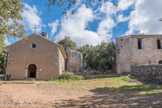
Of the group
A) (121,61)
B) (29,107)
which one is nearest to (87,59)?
(121,61)

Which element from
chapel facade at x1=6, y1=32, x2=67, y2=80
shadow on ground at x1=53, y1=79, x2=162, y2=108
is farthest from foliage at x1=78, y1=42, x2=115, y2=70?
shadow on ground at x1=53, y1=79, x2=162, y2=108

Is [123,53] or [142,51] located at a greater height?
[142,51]

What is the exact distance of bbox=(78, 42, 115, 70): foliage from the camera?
2238 cm

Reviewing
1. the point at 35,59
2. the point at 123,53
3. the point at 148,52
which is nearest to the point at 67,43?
the point at 35,59

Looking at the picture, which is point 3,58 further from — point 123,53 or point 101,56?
point 123,53

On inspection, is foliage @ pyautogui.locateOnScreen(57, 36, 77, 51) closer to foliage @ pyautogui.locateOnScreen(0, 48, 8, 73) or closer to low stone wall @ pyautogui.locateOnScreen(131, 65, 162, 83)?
foliage @ pyautogui.locateOnScreen(0, 48, 8, 73)

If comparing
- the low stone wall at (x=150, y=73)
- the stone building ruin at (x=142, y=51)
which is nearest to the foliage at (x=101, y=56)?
the stone building ruin at (x=142, y=51)

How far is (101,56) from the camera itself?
23094 millimetres

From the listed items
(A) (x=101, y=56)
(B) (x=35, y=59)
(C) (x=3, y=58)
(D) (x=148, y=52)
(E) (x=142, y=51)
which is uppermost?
(C) (x=3, y=58)

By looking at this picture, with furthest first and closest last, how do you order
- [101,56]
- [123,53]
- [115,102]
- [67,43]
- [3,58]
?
[67,43], [3,58], [101,56], [123,53], [115,102]

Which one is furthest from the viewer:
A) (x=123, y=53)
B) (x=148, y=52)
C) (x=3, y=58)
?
(x=3, y=58)

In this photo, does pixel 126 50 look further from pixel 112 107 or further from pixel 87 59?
pixel 112 107

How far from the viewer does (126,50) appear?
1920 centimetres

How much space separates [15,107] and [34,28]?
1615cm
